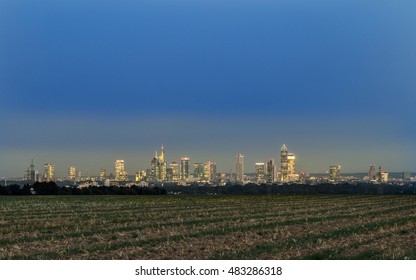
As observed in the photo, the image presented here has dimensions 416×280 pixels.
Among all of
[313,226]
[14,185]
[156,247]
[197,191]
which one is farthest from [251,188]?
[156,247]

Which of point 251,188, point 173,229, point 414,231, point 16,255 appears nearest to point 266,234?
point 173,229

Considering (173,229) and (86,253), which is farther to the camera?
(173,229)

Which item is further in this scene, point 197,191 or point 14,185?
point 197,191

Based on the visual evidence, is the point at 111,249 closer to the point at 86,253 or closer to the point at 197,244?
the point at 86,253

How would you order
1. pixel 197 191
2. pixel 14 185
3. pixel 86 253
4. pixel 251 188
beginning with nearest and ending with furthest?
pixel 86 253
pixel 14 185
pixel 197 191
pixel 251 188

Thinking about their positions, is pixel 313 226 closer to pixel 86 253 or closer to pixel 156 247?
pixel 156 247

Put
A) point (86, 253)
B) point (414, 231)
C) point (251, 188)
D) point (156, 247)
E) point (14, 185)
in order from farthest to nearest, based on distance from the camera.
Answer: point (251, 188) < point (14, 185) < point (414, 231) < point (156, 247) < point (86, 253)
